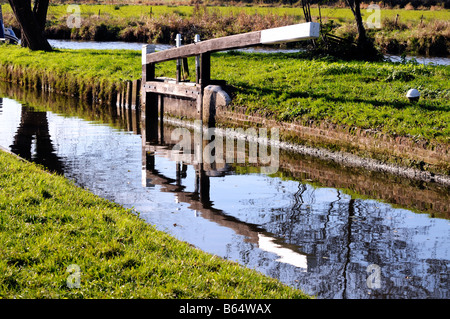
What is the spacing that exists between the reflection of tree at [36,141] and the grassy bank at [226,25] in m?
10.2

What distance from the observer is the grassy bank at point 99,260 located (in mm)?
5027

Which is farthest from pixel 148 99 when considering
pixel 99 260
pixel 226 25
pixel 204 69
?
pixel 226 25

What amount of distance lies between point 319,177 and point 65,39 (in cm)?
3703

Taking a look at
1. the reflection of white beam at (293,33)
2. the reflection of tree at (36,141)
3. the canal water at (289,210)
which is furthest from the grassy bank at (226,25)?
the canal water at (289,210)

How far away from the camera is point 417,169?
10359mm

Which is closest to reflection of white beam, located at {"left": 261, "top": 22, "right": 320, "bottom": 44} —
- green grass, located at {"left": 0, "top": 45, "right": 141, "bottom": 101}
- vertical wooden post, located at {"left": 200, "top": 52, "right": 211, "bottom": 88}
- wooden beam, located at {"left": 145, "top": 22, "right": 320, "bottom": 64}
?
wooden beam, located at {"left": 145, "top": 22, "right": 320, "bottom": 64}

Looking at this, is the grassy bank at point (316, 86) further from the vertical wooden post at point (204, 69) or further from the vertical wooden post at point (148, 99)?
the vertical wooden post at point (148, 99)

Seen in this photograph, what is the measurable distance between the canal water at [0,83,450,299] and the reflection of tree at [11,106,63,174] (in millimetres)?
41

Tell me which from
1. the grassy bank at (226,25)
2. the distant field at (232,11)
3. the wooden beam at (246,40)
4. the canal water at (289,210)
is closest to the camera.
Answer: the canal water at (289,210)

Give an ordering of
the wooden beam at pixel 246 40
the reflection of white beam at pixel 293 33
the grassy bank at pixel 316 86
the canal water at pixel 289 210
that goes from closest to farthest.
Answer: the canal water at pixel 289 210
the reflection of white beam at pixel 293 33
the wooden beam at pixel 246 40
the grassy bank at pixel 316 86

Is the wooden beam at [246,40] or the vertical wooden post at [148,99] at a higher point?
the wooden beam at [246,40]

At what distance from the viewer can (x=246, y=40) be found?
43.4 feet

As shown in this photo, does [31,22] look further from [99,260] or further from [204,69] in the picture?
[99,260]
